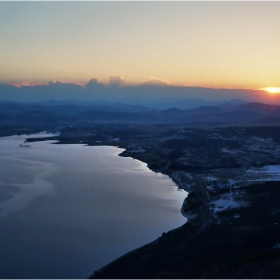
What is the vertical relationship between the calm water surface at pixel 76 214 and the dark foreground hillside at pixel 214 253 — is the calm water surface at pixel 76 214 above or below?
below

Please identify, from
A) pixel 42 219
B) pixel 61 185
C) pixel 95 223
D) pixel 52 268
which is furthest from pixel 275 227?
pixel 61 185

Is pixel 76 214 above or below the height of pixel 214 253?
below

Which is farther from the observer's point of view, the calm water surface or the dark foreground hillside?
the calm water surface

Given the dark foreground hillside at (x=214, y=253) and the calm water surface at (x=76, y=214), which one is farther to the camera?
the calm water surface at (x=76, y=214)

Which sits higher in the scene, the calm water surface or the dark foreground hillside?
the dark foreground hillside

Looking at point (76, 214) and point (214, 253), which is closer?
point (214, 253)
